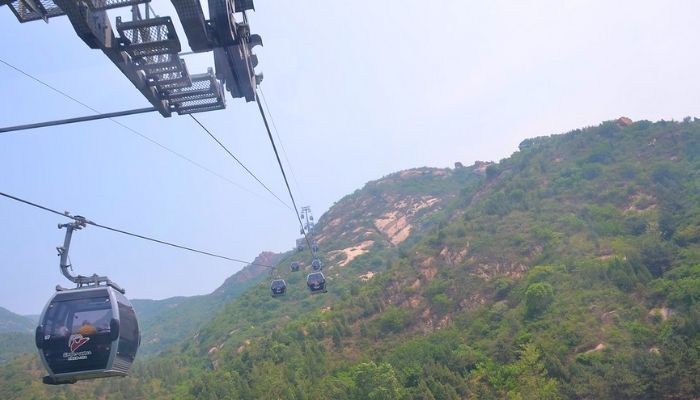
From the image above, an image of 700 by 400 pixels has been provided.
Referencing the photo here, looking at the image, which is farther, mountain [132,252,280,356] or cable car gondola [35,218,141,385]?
mountain [132,252,280,356]

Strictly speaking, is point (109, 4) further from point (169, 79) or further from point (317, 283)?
point (317, 283)

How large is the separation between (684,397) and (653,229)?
22.5 m

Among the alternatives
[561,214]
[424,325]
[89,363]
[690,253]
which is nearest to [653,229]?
[690,253]

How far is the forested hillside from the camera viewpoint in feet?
100

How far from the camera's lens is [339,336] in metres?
47.6

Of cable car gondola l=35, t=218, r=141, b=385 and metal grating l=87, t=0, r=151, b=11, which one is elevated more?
metal grating l=87, t=0, r=151, b=11

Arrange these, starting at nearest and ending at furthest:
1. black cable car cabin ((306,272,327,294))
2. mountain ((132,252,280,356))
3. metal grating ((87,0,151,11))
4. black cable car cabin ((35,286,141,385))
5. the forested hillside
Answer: metal grating ((87,0,151,11)), black cable car cabin ((35,286,141,385)), the forested hillside, black cable car cabin ((306,272,327,294)), mountain ((132,252,280,356))

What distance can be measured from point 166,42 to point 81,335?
693 cm

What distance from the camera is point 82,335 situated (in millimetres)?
10570

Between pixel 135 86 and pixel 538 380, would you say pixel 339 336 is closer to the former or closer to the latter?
pixel 538 380

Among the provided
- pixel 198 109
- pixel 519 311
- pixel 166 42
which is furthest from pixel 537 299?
pixel 166 42

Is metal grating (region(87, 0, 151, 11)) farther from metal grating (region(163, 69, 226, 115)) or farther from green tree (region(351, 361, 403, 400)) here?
green tree (region(351, 361, 403, 400))

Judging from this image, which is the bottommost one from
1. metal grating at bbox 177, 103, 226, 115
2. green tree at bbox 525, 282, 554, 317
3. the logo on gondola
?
green tree at bbox 525, 282, 554, 317

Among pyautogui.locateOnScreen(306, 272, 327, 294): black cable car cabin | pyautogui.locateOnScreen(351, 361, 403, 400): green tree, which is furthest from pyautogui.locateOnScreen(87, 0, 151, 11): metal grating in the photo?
pyautogui.locateOnScreen(351, 361, 403, 400): green tree
